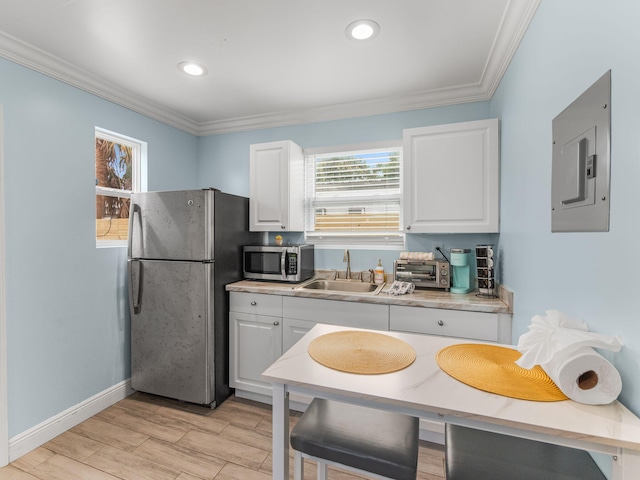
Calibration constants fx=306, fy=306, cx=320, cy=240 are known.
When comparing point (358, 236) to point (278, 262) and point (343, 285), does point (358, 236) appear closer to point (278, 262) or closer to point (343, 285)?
point (343, 285)

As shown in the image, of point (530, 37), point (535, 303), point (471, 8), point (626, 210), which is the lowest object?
point (535, 303)

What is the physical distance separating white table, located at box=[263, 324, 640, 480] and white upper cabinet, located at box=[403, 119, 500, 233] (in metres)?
1.32

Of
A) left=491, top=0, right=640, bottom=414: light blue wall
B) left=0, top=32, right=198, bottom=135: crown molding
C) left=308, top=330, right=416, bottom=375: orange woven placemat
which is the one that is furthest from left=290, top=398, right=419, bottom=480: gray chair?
left=0, top=32, right=198, bottom=135: crown molding

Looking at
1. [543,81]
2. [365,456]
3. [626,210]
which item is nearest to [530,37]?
[543,81]

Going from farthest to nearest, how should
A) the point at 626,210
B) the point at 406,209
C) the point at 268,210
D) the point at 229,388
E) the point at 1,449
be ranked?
the point at 268,210 → the point at 229,388 → the point at 406,209 → the point at 1,449 → the point at 626,210

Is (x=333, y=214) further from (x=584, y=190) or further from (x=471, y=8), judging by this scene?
(x=584, y=190)

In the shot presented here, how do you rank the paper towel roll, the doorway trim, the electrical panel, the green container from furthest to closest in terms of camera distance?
the green container
the doorway trim
the electrical panel
the paper towel roll

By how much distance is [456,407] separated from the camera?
2.69 ft

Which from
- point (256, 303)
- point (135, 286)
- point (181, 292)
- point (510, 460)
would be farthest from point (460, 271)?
point (135, 286)

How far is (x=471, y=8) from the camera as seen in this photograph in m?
1.54

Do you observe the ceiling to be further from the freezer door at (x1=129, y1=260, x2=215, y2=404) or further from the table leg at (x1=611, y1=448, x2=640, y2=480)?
the table leg at (x1=611, y1=448, x2=640, y2=480)

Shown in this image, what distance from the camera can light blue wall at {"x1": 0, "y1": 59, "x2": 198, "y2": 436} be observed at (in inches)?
72.3

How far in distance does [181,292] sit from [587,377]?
2350 mm

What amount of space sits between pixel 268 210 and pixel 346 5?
1.61 metres
